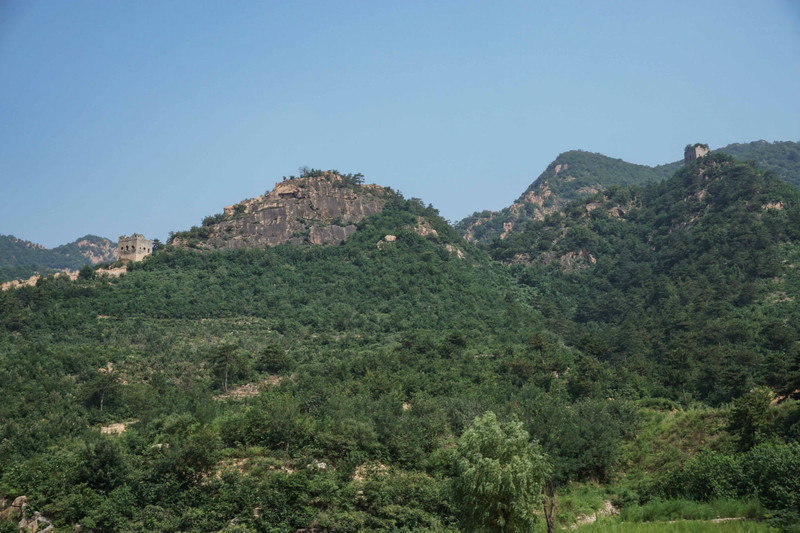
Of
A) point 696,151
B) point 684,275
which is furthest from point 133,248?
point 696,151

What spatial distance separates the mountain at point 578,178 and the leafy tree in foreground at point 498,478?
11062 cm

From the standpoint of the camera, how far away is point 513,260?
294 ft

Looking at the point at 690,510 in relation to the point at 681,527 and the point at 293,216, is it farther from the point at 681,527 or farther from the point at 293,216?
the point at 293,216

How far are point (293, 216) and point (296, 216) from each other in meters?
0.42

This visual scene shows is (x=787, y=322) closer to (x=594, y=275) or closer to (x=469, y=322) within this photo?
(x=469, y=322)

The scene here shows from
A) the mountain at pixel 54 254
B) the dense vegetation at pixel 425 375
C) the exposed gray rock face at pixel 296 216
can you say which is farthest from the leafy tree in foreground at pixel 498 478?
the mountain at pixel 54 254

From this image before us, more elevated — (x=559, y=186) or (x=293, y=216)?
(x=559, y=186)

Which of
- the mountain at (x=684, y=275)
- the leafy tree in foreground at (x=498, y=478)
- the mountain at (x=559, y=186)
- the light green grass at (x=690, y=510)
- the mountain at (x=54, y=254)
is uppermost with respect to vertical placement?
the mountain at (x=559, y=186)

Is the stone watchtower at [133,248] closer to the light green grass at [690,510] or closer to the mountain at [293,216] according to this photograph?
the mountain at [293,216]

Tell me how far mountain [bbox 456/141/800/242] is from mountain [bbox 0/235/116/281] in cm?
10952

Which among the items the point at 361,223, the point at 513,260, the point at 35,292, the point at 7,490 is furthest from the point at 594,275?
the point at 7,490

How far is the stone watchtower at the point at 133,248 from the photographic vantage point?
237 ft

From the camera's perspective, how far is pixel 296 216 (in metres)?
82.1

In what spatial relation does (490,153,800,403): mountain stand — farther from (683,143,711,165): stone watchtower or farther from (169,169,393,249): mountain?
(169,169,393,249): mountain
